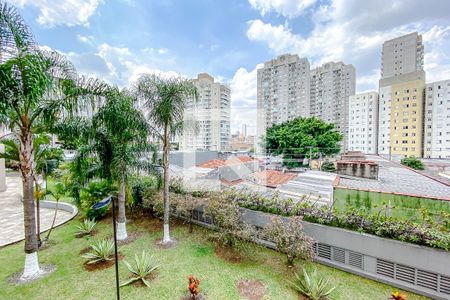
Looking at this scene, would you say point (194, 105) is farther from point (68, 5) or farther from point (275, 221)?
point (68, 5)

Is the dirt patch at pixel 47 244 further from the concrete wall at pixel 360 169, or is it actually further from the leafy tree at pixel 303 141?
the leafy tree at pixel 303 141

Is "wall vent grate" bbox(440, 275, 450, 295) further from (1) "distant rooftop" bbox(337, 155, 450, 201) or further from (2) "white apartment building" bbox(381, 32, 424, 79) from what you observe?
(2) "white apartment building" bbox(381, 32, 424, 79)

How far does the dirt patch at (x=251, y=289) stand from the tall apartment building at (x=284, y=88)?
145 feet

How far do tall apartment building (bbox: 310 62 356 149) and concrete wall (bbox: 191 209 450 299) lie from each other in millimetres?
50604

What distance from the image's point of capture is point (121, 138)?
6.42m

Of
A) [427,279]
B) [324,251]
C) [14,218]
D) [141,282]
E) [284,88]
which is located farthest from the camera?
[284,88]

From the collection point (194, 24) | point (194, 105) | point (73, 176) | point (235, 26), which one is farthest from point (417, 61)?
point (73, 176)

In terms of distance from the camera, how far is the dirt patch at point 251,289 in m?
4.01

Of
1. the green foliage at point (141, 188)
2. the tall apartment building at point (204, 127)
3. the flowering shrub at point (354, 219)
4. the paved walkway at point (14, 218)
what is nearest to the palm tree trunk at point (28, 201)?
the paved walkway at point (14, 218)

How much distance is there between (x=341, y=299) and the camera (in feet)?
12.9

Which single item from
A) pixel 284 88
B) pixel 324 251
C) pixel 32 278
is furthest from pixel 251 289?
pixel 284 88

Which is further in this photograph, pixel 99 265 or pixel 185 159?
pixel 185 159

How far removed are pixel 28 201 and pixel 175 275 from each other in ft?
12.8

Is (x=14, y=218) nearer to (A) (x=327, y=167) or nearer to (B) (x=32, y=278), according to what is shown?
(B) (x=32, y=278)
